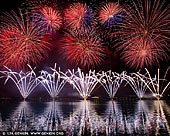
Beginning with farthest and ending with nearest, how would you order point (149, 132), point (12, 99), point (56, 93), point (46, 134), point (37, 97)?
point (56, 93)
point (37, 97)
point (12, 99)
point (149, 132)
point (46, 134)

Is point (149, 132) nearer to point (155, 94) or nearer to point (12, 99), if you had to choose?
point (12, 99)

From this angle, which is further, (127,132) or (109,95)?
(109,95)

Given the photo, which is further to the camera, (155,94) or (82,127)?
(155,94)

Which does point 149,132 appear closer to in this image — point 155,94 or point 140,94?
point 140,94

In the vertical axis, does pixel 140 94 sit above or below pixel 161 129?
above

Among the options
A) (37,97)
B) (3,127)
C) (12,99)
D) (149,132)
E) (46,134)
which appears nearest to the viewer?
(46,134)

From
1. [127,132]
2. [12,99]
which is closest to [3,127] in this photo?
[127,132]

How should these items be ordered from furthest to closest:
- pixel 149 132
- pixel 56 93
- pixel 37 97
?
pixel 56 93 → pixel 37 97 → pixel 149 132

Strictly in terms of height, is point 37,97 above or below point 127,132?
above

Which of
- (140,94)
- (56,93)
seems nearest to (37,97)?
(56,93)
